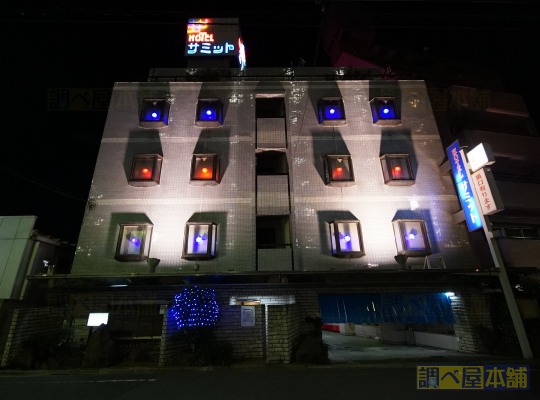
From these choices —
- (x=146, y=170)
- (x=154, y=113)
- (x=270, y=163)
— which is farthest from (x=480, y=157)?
(x=154, y=113)

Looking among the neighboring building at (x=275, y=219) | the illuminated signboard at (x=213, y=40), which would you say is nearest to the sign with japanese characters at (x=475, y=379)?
the neighboring building at (x=275, y=219)

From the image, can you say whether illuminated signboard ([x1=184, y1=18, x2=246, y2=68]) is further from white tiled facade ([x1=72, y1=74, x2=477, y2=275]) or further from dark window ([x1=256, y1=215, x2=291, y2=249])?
dark window ([x1=256, y1=215, x2=291, y2=249])

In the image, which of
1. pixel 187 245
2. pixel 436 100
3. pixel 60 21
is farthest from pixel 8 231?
pixel 436 100

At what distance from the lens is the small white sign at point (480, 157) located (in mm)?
12328

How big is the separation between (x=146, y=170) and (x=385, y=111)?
1554cm

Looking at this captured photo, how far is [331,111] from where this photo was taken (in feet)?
57.4

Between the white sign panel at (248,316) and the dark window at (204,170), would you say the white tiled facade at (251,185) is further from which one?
the white sign panel at (248,316)

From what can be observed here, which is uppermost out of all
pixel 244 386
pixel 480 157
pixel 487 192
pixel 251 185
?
pixel 251 185

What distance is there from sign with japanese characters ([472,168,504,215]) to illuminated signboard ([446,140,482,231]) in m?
0.36

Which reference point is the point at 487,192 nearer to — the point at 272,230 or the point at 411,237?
the point at 411,237

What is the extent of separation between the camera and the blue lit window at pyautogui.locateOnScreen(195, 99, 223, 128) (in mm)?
17000

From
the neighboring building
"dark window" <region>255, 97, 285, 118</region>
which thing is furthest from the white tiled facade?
"dark window" <region>255, 97, 285, 118</region>

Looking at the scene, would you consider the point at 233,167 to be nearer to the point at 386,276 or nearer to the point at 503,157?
the point at 386,276

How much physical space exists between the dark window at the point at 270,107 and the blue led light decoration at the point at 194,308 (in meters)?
13.1
